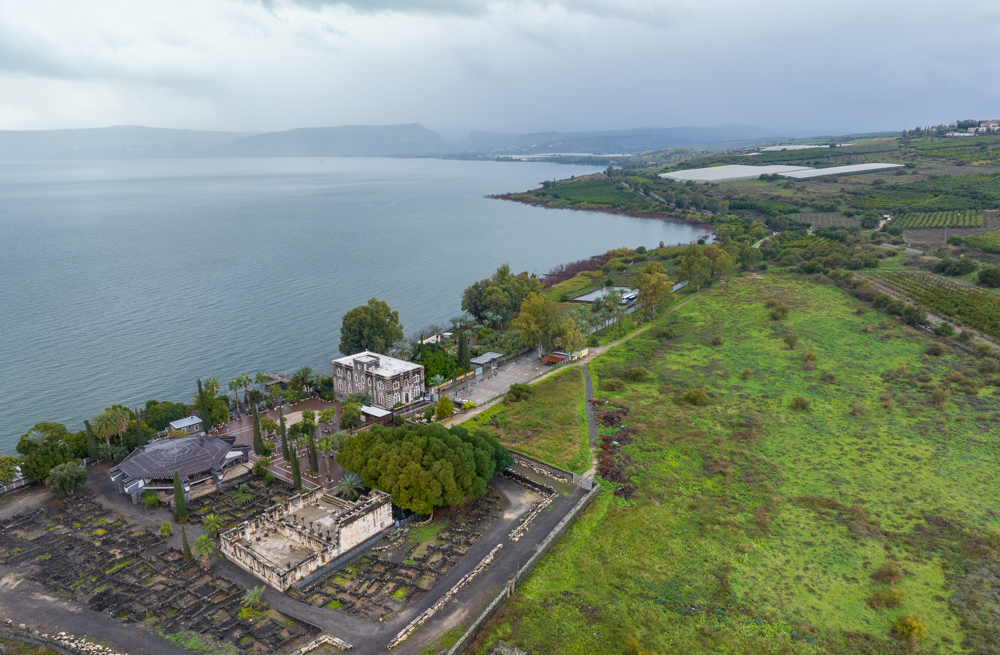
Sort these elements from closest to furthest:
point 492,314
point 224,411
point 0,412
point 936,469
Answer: point 936,469, point 224,411, point 0,412, point 492,314

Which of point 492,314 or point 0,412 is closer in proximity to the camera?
point 0,412

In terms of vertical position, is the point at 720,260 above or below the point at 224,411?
above

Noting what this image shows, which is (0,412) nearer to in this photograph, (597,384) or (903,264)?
(597,384)

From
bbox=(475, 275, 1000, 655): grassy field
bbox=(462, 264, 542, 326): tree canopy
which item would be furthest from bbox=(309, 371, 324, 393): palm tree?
bbox=(475, 275, 1000, 655): grassy field

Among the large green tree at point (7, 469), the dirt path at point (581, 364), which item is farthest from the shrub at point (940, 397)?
the large green tree at point (7, 469)

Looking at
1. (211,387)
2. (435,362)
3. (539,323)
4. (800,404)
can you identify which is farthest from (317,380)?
(800,404)

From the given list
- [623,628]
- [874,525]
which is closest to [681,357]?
[874,525]

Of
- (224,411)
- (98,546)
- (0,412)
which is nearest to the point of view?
(98,546)
